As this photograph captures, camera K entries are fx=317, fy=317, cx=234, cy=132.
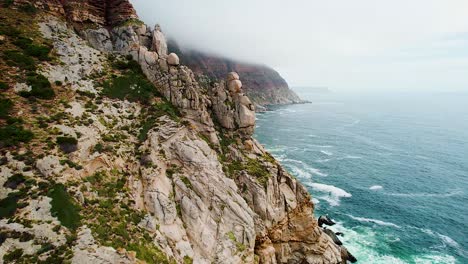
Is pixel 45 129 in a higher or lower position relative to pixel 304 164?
higher

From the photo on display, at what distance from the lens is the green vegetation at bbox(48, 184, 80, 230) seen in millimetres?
31609

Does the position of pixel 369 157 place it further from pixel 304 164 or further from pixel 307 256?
pixel 307 256

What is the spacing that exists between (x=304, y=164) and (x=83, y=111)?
94.5 m

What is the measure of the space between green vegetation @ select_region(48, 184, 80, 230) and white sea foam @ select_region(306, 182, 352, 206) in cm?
7242

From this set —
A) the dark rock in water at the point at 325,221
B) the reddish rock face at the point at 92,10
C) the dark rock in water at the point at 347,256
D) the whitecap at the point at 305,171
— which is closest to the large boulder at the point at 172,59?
the reddish rock face at the point at 92,10

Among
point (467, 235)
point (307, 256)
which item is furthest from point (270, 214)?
point (467, 235)

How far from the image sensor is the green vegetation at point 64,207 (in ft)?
104

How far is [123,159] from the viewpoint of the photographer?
42906 millimetres

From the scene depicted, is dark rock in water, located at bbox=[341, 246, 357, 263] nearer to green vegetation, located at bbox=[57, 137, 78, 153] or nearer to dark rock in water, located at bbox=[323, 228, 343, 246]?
dark rock in water, located at bbox=[323, 228, 343, 246]

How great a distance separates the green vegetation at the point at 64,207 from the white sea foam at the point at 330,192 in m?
72.4

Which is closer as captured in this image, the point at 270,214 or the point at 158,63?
the point at 270,214

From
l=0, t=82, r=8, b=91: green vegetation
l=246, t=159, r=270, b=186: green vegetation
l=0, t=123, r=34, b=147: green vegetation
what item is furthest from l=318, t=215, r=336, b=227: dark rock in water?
l=0, t=82, r=8, b=91: green vegetation

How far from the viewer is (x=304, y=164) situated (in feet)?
409

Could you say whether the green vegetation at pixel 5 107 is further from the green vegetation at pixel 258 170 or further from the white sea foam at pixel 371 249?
the white sea foam at pixel 371 249
